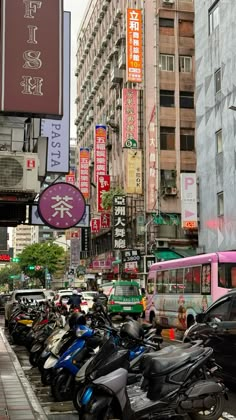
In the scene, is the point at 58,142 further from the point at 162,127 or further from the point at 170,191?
the point at 162,127

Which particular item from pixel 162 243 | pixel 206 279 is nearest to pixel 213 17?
pixel 162 243

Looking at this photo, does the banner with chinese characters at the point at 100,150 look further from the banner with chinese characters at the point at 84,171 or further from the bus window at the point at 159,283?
the bus window at the point at 159,283

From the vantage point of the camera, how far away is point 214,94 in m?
31.8

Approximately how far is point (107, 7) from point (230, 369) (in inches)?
2367

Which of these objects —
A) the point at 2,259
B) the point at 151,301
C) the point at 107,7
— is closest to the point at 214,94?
the point at 151,301

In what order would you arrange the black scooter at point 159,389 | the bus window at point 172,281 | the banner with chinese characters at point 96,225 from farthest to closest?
1. the banner with chinese characters at point 96,225
2. the bus window at point 172,281
3. the black scooter at point 159,389

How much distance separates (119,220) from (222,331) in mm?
34910

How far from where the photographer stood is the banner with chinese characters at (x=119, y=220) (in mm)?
44125

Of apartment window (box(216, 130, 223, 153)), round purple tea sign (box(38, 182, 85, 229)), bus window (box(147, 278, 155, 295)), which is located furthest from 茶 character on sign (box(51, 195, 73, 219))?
apartment window (box(216, 130, 223, 153))

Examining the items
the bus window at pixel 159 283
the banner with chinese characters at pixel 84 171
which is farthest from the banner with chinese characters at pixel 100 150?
the bus window at pixel 159 283

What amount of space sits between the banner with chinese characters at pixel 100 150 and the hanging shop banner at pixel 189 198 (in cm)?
2099

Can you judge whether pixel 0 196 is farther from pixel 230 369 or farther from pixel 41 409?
pixel 230 369

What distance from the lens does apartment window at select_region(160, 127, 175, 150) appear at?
45656 millimetres

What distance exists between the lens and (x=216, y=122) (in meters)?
31.5
